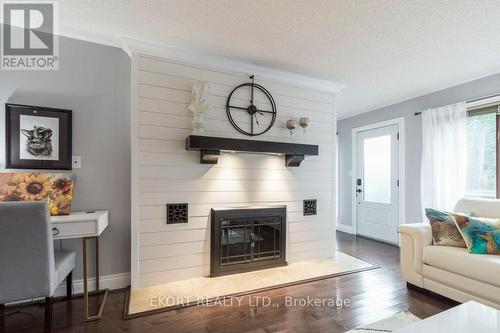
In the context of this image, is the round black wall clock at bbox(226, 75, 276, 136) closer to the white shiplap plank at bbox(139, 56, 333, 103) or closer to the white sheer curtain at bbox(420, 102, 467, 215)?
the white shiplap plank at bbox(139, 56, 333, 103)

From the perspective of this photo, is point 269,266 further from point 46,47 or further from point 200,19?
point 46,47

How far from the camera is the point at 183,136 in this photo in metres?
2.65

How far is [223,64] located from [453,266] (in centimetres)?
294

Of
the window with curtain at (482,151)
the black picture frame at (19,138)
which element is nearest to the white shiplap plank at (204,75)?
the black picture frame at (19,138)

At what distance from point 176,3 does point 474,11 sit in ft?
7.44

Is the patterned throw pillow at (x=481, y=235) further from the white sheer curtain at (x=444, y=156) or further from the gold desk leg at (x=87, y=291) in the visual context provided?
the gold desk leg at (x=87, y=291)

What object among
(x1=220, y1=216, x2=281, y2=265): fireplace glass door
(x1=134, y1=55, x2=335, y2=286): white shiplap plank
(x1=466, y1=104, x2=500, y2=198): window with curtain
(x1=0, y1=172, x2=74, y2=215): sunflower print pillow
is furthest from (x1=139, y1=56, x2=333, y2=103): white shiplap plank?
(x1=466, y1=104, x2=500, y2=198): window with curtain

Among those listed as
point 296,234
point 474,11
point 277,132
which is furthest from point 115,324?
point 474,11

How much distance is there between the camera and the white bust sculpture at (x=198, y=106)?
256 centimetres

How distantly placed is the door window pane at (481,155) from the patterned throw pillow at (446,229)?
1.19 metres

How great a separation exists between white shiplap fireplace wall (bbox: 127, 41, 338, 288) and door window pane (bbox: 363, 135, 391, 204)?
1736mm

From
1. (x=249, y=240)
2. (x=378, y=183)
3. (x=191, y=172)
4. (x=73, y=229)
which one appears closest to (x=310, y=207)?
(x=249, y=240)

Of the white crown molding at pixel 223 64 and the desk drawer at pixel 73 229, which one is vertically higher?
the white crown molding at pixel 223 64

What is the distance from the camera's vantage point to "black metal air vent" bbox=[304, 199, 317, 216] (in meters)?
3.27
